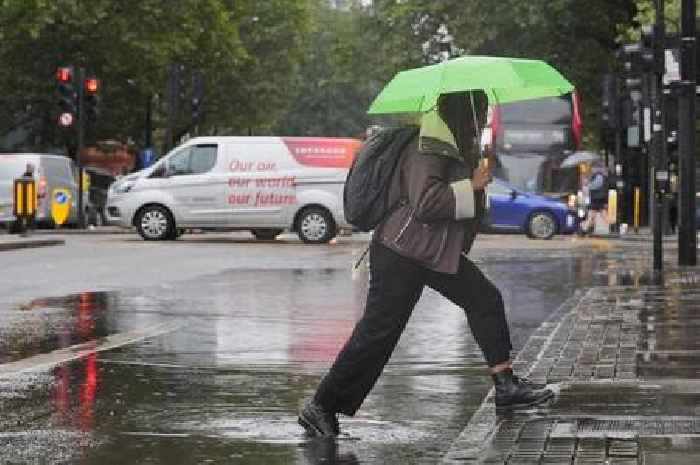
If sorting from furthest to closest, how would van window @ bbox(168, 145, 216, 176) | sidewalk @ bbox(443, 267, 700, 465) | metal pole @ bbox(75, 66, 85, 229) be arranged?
metal pole @ bbox(75, 66, 85, 229) < van window @ bbox(168, 145, 216, 176) < sidewalk @ bbox(443, 267, 700, 465)

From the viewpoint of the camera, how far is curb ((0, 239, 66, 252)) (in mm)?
26969

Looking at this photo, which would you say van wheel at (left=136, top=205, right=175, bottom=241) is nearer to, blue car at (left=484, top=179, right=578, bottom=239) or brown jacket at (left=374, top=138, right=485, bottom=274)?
blue car at (left=484, top=179, right=578, bottom=239)

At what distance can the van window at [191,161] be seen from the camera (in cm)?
3175

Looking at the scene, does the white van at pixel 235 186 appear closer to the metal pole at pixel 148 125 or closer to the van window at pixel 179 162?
the van window at pixel 179 162

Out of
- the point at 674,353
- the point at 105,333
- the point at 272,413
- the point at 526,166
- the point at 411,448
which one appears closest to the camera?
the point at 411,448

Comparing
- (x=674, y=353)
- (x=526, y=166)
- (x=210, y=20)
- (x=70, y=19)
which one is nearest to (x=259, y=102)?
(x=210, y=20)

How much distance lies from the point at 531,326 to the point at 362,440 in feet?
19.3

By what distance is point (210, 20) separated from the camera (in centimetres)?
5347

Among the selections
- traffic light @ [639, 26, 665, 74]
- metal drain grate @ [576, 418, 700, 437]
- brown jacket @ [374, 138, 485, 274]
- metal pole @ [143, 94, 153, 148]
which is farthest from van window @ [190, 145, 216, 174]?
metal drain grate @ [576, 418, 700, 437]

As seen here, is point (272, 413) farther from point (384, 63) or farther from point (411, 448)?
point (384, 63)

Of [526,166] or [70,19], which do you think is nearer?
[526,166]

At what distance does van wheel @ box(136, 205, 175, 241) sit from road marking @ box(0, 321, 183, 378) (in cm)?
1819

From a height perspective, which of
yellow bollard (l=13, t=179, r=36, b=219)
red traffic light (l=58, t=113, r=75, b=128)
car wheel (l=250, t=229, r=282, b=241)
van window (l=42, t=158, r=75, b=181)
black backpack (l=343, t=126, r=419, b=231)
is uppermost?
red traffic light (l=58, t=113, r=75, b=128)

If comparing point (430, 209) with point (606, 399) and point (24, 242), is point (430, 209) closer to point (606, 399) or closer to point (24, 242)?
point (606, 399)
